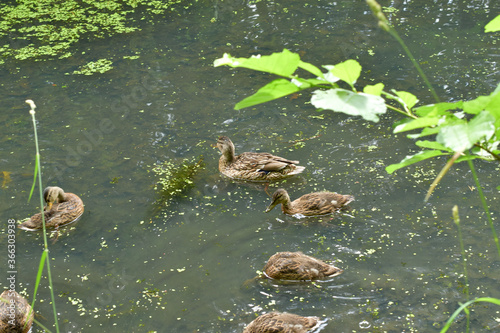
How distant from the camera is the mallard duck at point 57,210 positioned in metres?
5.11

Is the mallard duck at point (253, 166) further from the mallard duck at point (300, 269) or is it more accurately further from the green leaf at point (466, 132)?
the green leaf at point (466, 132)

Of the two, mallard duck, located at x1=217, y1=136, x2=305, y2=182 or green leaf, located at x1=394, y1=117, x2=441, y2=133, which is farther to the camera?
mallard duck, located at x1=217, y1=136, x2=305, y2=182

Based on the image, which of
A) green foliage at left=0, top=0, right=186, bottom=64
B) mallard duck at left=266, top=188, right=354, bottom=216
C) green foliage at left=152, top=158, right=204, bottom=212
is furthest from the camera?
green foliage at left=0, top=0, right=186, bottom=64

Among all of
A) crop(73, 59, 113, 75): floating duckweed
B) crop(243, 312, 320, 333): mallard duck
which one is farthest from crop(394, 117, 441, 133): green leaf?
crop(73, 59, 113, 75): floating duckweed

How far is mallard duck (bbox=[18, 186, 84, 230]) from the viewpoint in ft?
16.8

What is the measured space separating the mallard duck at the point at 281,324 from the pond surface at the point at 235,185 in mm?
155

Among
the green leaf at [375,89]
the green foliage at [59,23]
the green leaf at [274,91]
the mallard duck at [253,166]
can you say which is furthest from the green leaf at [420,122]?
the green foliage at [59,23]

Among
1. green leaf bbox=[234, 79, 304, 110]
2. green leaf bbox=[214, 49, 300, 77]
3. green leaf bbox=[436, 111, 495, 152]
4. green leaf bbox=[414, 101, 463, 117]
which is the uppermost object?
green leaf bbox=[214, 49, 300, 77]

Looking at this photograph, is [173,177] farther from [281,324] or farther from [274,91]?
[274,91]

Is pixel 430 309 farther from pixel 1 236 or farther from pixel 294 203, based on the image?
pixel 1 236

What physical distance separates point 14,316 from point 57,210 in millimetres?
1419

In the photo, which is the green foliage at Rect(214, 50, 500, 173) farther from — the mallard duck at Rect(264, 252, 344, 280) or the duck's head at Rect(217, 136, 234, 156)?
the duck's head at Rect(217, 136, 234, 156)

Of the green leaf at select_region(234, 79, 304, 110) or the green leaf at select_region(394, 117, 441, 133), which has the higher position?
the green leaf at select_region(234, 79, 304, 110)

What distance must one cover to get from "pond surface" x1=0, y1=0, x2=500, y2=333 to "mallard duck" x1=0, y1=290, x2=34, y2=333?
0.58 feet
